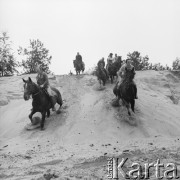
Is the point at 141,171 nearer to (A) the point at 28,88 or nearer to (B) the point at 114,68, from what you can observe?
(A) the point at 28,88

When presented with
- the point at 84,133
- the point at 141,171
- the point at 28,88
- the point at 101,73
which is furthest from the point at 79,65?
the point at 141,171

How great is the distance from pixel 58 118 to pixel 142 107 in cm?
426

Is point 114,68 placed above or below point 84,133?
above

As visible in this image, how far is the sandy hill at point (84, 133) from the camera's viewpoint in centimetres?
1160

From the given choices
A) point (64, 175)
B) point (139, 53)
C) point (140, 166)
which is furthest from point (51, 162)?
point (139, 53)

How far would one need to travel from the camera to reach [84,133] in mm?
15664

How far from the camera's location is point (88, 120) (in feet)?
55.9

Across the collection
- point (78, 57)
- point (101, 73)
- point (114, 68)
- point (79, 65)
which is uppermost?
point (78, 57)

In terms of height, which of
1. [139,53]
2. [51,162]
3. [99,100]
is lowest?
[51,162]

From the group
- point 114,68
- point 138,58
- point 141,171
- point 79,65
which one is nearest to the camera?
point 141,171

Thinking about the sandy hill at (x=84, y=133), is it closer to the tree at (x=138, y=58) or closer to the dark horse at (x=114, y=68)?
the dark horse at (x=114, y=68)

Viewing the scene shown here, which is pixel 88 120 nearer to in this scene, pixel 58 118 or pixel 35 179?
pixel 58 118

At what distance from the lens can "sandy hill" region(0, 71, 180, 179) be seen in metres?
11.6

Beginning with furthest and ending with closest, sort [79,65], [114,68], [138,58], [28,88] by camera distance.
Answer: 1. [138,58]
2. [79,65]
3. [114,68]
4. [28,88]
